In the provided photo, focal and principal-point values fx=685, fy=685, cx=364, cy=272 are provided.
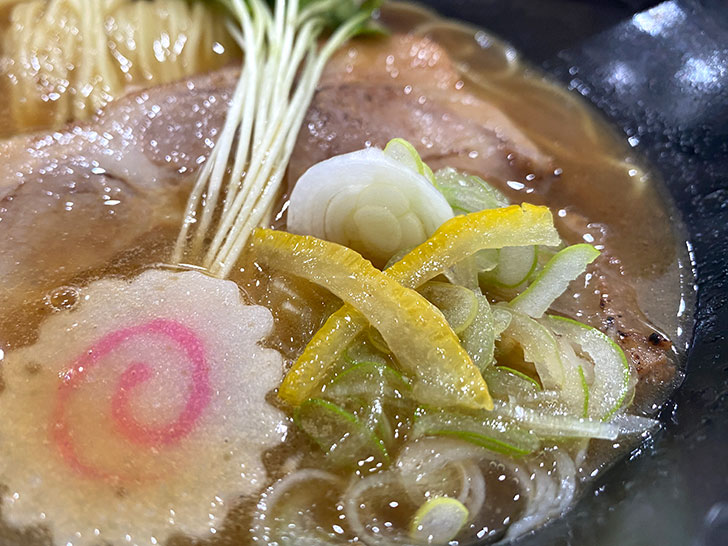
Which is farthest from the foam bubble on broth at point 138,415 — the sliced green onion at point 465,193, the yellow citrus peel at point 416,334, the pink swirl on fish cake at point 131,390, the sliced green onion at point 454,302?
the sliced green onion at point 465,193

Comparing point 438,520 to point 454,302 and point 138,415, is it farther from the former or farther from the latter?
point 138,415

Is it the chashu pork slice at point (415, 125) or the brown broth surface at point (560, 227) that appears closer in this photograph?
the brown broth surface at point (560, 227)

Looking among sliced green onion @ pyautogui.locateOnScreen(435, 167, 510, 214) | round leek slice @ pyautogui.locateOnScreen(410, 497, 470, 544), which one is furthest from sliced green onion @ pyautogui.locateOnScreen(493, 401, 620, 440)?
sliced green onion @ pyautogui.locateOnScreen(435, 167, 510, 214)

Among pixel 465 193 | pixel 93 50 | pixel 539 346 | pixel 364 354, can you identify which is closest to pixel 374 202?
pixel 465 193

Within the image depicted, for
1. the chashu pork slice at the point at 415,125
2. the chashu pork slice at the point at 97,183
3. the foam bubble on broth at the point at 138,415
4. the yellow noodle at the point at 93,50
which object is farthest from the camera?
the yellow noodle at the point at 93,50

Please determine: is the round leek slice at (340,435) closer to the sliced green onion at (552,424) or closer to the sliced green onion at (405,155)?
the sliced green onion at (552,424)

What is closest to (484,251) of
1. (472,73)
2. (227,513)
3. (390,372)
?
(390,372)

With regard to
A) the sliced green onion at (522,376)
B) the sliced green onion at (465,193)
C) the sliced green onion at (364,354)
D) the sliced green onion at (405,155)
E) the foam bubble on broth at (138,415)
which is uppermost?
the sliced green onion at (405,155)
